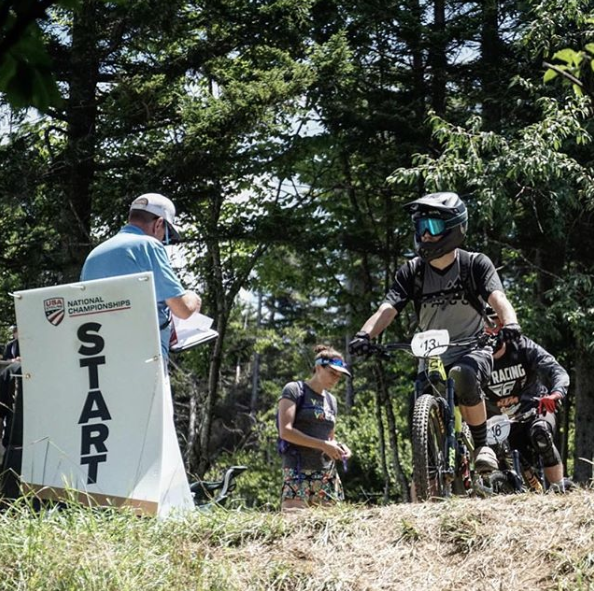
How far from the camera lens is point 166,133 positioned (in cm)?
1741

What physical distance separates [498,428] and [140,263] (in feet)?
12.2

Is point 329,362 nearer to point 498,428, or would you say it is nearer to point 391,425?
point 498,428

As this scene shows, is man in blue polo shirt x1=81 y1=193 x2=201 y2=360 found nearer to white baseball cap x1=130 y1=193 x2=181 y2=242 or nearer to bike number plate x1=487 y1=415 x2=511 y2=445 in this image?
white baseball cap x1=130 y1=193 x2=181 y2=242

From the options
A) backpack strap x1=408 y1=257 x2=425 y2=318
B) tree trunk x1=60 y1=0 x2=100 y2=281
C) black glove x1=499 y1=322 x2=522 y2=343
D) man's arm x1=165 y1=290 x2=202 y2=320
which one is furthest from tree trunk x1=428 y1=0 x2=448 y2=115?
man's arm x1=165 y1=290 x2=202 y2=320

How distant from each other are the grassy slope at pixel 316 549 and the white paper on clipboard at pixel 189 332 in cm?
105

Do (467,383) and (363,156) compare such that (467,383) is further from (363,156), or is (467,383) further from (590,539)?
(363,156)

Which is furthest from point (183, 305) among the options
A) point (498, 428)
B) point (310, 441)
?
point (498, 428)

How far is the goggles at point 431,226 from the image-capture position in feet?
22.1

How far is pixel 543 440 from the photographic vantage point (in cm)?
871

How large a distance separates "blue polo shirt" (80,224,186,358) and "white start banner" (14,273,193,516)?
454mm

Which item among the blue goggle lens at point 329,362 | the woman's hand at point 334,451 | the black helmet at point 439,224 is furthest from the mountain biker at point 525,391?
the black helmet at point 439,224

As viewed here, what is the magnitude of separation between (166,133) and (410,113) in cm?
429

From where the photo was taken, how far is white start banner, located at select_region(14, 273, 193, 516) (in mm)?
5309

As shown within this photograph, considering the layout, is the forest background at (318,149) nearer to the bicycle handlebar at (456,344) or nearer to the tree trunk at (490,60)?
the tree trunk at (490,60)
